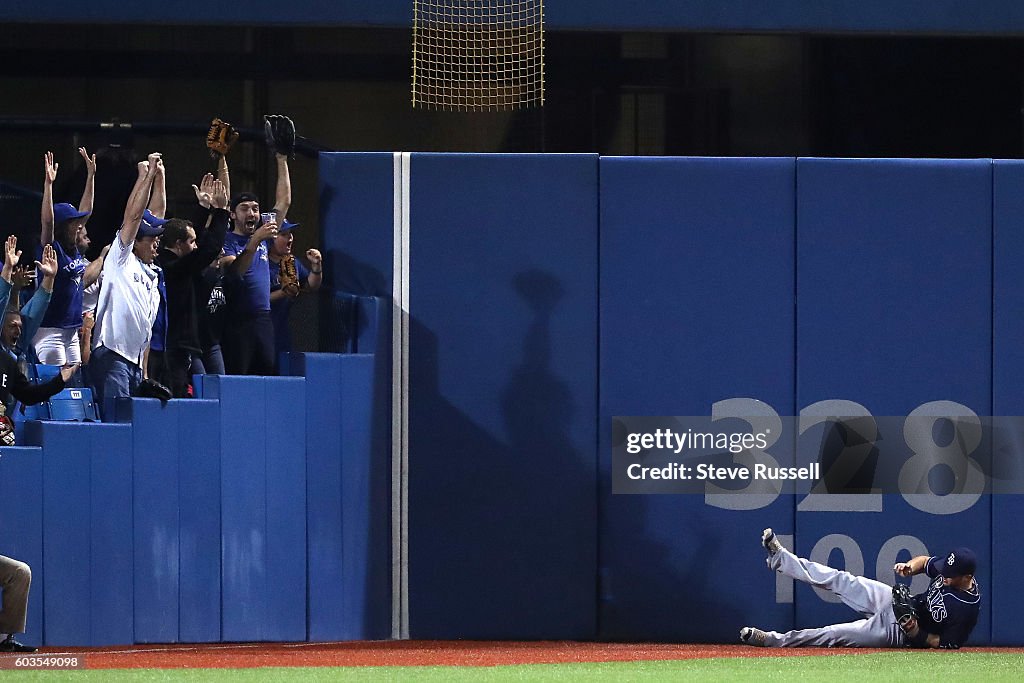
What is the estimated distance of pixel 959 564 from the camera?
958 centimetres

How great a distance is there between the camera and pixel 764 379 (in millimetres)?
10312

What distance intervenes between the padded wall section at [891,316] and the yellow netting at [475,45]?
445 centimetres

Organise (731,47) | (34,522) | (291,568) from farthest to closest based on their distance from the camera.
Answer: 1. (731,47)
2. (291,568)
3. (34,522)

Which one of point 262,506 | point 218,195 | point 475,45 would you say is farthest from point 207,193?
point 475,45

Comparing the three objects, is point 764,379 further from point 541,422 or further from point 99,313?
point 99,313

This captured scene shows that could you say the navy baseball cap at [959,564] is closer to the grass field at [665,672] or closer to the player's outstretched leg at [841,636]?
the player's outstretched leg at [841,636]

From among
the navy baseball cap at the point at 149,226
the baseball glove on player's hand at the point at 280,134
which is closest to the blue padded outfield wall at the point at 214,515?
the navy baseball cap at the point at 149,226

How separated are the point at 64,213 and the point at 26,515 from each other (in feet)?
5.90

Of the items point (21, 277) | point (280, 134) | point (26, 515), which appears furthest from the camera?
point (280, 134)

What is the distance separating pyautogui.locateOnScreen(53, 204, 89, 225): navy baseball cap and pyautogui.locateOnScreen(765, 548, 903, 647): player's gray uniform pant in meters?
4.69

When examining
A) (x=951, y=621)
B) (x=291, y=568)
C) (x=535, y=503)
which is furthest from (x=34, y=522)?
(x=951, y=621)

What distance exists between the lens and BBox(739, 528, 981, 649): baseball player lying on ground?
Answer: 9.61 m

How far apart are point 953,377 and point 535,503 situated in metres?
2.80

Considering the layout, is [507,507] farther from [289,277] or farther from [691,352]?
[289,277]
